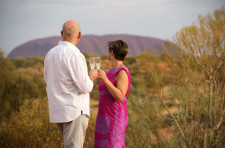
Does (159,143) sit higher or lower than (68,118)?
lower

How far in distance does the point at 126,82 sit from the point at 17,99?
7.50 meters

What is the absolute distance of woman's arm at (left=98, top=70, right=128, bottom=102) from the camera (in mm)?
2545

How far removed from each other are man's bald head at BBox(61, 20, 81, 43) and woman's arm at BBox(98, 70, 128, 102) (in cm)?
40

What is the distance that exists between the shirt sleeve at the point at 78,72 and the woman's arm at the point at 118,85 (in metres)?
0.30

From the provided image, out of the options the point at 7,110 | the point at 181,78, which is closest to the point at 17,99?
the point at 7,110

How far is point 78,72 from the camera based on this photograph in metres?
2.23

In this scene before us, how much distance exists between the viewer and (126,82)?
106 inches

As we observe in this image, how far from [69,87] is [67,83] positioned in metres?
0.04

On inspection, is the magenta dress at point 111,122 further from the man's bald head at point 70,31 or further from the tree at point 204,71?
the tree at point 204,71

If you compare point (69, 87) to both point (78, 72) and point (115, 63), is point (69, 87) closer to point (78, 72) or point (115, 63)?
point (78, 72)

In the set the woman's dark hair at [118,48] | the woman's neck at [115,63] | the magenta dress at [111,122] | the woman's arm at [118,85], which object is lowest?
the magenta dress at [111,122]

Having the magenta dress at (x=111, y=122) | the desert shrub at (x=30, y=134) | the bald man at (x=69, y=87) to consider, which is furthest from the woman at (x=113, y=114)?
the desert shrub at (x=30, y=134)

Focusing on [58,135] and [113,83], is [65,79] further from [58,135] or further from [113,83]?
[58,135]

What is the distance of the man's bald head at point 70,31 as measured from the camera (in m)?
2.33
